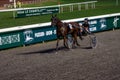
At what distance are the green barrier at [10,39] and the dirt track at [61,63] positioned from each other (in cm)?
35

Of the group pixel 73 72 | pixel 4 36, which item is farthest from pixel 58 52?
pixel 73 72

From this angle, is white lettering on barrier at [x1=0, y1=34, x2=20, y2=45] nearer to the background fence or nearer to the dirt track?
the background fence

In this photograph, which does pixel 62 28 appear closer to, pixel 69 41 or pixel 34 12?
pixel 69 41

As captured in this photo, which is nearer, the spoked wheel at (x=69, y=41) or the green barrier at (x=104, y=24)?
the spoked wheel at (x=69, y=41)

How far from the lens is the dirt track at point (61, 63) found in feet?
41.0

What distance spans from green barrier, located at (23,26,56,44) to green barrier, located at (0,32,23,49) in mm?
407

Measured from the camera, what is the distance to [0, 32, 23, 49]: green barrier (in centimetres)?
1820

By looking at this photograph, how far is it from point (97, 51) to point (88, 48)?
1.09m

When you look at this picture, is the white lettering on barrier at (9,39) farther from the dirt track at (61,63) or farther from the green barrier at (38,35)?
the green barrier at (38,35)

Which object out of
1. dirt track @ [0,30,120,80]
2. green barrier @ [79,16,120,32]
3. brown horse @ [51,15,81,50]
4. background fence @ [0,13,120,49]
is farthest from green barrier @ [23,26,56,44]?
green barrier @ [79,16,120,32]

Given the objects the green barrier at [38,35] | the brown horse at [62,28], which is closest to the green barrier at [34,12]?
the green barrier at [38,35]

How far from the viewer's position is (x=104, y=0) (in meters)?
65.3

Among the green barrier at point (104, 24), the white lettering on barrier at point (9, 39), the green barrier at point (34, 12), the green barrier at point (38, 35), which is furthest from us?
the green barrier at point (34, 12)

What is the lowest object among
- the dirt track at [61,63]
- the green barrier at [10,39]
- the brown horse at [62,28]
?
the dirt track at [61,63]
